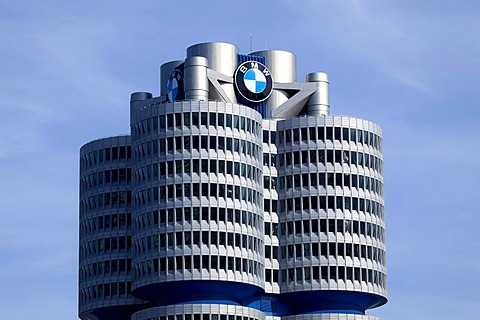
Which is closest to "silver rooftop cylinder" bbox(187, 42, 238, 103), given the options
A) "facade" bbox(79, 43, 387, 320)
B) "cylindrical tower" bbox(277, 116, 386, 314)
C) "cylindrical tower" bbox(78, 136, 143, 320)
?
"facade" bbox(79, 43, 387, 320)

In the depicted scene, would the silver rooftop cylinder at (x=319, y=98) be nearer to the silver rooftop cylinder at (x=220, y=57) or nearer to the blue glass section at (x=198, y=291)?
the silver rooftop cylinder at (x=220, y=57)

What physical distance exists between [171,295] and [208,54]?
126 ft

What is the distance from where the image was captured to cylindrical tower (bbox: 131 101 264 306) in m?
179

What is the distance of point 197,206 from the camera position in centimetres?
17950

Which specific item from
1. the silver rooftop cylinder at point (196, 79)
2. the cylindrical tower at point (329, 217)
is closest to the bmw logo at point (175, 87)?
the silver rooftop cylinder at point (196, 79)

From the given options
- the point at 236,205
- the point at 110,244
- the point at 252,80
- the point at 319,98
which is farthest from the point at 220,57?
the point at 110,244

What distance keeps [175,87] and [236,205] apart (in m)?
22.0

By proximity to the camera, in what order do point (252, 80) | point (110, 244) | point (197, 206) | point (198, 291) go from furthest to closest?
point (110, 244) < point (252, 80) < point (197, 206) < point (198, 291)

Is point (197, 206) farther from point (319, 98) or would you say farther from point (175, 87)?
point (319, 98)

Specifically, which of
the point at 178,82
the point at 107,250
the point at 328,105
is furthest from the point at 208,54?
the point at 107,250

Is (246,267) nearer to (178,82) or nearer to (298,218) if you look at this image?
(298,218)

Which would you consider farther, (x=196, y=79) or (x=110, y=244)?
(x=110, y=244)

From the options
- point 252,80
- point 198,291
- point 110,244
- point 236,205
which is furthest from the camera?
point 110,244

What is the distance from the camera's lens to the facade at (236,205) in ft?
589
